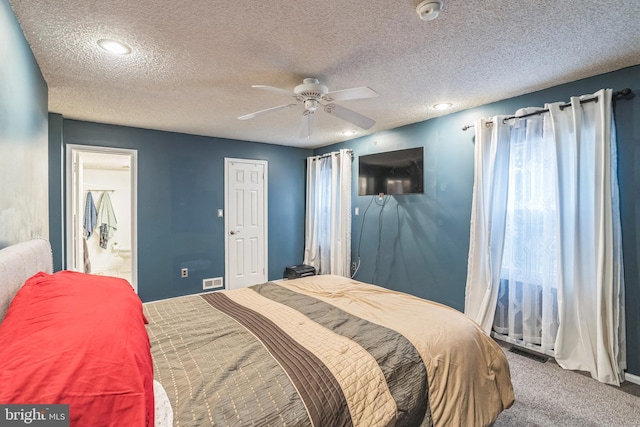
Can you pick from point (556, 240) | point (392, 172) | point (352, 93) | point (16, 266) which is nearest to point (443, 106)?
point (392, 172)

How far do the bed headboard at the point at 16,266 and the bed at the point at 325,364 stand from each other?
0.59m

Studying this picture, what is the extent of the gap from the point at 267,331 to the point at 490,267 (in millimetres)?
2383

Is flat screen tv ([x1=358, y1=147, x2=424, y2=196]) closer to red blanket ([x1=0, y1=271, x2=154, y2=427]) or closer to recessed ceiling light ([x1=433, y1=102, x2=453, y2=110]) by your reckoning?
recessed ceiling light ([x1=433, y1=102, x2=453, y2=110])

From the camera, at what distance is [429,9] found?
1528 mm

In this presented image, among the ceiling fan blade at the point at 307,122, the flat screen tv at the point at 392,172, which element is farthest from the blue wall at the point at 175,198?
the ceiling fan blade at the point at 307,122

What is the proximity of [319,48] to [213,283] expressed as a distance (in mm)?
3797

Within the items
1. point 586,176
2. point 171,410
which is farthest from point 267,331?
point 586,176

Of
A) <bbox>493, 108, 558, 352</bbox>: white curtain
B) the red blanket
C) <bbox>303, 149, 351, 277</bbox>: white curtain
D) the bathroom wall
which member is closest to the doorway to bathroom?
the bathroom wall

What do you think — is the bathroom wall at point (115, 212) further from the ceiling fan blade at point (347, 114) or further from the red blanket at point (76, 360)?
the red blanket at point (76, 360)

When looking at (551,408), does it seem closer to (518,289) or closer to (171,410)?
(518,289)

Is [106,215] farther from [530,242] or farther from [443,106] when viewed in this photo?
[530,242]

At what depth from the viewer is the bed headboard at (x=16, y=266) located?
107 cm

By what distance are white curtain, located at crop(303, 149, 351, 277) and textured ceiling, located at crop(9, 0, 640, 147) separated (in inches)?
71.1

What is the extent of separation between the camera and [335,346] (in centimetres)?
149
